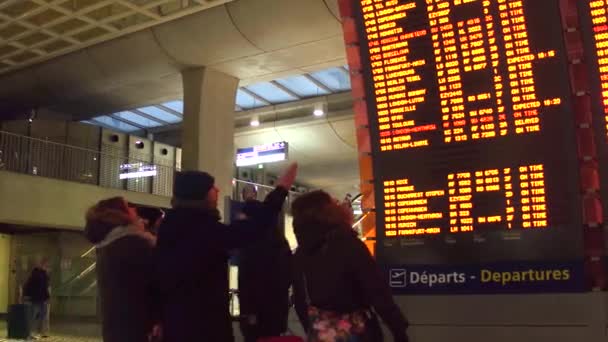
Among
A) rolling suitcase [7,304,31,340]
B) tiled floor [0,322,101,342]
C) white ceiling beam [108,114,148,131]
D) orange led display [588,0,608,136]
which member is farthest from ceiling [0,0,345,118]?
orange led display [588,0,608,136]

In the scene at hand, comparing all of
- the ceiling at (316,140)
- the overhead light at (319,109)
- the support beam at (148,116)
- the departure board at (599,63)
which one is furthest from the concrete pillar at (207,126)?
the departure board at (599,63)

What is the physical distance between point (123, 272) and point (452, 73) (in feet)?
7.44

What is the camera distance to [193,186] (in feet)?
10.0

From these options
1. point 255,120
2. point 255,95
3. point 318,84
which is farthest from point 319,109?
point 255,120

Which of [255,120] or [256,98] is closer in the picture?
[256,98]

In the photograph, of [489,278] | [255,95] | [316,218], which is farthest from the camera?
[255,95]

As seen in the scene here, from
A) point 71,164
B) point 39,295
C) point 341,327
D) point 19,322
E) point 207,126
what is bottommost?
point 19,322

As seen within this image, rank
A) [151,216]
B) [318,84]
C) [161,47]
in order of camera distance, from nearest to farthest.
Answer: [151,216] → [161,47] → [318,84]

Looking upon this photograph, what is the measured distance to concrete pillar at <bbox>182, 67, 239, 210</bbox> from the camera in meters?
15.8

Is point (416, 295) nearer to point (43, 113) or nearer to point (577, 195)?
point (577, 195)

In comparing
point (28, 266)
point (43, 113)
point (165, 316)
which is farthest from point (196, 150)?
point (165, 316)

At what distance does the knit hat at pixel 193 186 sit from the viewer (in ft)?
10.0

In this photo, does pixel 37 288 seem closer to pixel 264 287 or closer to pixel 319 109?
pixel 319 109

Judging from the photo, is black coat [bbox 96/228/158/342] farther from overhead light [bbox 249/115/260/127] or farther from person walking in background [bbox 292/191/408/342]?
overhead light [bbox 249/115/260/127]
